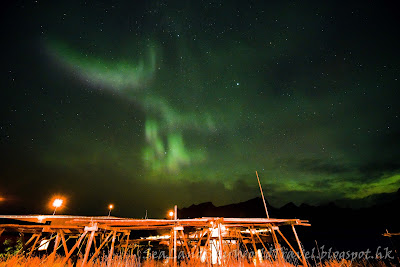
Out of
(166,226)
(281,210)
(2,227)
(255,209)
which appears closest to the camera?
(166,226)

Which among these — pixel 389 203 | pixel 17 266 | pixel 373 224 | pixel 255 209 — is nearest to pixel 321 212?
pixel 373 224

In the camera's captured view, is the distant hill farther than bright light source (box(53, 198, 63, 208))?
Yes

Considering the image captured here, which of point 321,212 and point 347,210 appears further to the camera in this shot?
point 347,210

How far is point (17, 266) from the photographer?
1066cm

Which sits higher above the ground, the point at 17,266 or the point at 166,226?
the point at 166,226

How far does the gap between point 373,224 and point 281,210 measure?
53720 millimetres

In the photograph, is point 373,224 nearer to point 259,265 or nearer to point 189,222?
point 259,265

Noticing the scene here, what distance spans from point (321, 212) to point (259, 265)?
158m

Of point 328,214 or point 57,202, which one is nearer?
point 57,202

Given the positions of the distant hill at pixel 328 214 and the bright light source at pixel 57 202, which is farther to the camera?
the distant hill at pixel 328 214

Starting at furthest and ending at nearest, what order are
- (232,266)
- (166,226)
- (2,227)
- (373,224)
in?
(373,224) < (232,266) < (2,227) < (166,226)

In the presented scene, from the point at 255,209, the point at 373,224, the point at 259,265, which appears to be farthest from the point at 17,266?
the point at 373,224

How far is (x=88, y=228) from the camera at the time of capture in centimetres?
770

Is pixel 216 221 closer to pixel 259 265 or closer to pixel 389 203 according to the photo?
pixel 259 265
